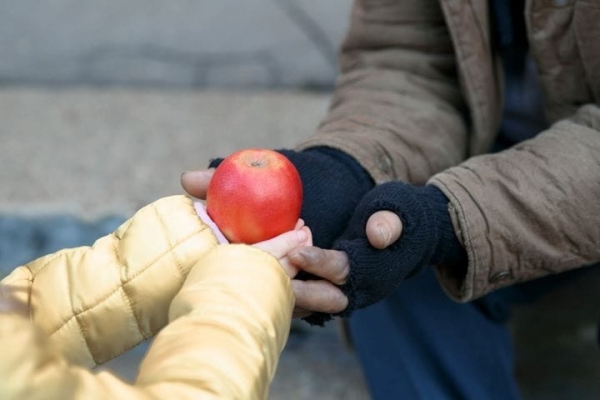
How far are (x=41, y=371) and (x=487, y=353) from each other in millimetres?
989

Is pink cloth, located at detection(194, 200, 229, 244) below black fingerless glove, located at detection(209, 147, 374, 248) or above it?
above

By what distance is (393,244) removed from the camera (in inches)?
55.6

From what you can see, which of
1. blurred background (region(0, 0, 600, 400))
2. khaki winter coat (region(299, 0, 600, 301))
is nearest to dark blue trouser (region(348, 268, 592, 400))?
khaki winter coat (region(299, 0, 600, 301))

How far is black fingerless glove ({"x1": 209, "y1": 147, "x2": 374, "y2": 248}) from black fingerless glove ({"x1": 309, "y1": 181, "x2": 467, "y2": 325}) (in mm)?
85

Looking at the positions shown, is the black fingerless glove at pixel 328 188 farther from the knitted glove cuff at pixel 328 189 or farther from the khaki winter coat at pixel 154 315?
the khaki winter coat at pixel 154 315

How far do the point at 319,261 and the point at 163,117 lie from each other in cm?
164

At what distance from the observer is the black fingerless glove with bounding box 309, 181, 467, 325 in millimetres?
1394

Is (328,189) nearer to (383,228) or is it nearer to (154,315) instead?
(383,228)

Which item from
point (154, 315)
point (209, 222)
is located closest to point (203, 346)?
point (154, 315)

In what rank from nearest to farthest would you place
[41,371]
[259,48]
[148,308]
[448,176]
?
[41,371] → [148,308] → [448,176] → [259,48]

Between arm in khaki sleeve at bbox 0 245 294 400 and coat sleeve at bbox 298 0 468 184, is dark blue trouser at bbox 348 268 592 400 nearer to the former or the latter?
coat sleeve at bbox 298 0 468 184

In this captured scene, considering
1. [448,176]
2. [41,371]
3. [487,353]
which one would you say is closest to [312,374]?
[487,353]

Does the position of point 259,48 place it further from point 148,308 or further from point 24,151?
point 148,308

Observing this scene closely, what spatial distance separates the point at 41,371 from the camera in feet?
3.11
